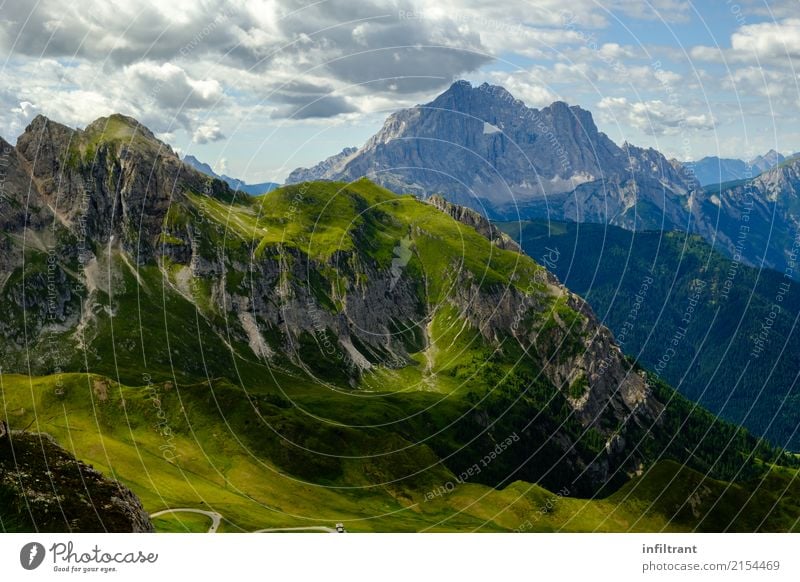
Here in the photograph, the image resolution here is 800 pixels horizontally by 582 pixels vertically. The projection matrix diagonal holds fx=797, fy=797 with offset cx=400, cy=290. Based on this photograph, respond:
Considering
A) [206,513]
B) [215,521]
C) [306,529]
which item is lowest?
[306,529]

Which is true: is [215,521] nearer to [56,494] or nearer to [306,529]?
[306,529]

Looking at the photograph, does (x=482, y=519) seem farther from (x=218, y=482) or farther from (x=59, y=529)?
(x=59, y=529)

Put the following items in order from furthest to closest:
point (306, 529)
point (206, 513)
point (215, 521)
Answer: point (306, 529) → point (206, 513) → point (215, 521)

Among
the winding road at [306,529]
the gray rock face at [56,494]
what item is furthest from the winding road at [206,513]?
the gray rock face at [56,494]

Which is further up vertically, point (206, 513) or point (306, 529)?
point (206, 513)

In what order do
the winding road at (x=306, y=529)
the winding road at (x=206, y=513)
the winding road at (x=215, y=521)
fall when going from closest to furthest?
the winding road at (x=206, y=513), the winding road at (x=215, y=521), the winding road at (x=306, y=529)

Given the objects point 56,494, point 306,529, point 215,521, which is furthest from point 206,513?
point 56,494

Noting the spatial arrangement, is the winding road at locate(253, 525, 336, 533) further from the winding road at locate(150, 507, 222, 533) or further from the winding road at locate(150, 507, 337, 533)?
the winding road at locate(150, 507, 222, 533)

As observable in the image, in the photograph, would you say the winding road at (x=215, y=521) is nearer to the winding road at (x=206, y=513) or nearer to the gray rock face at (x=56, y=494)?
the winding road at (x=206, y=513)

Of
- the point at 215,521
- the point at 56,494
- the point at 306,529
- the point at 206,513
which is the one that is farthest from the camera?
the point at 306,529

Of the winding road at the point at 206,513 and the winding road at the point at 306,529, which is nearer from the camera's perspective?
the winding road at the point at 206,513

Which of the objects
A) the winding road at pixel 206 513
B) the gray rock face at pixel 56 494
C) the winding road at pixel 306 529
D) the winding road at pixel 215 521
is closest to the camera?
the gray rock face at pixel 56 494
